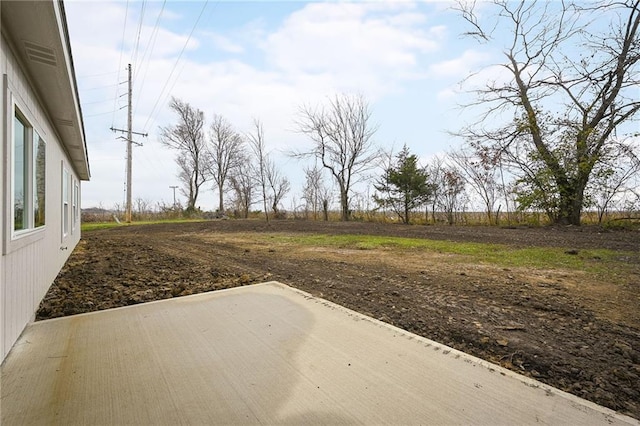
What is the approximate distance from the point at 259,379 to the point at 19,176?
2.33 m

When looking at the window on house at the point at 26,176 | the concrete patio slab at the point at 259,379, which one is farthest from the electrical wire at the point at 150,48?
the concrete patio slab at the point at 259,379

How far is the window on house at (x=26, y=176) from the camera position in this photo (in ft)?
7.05

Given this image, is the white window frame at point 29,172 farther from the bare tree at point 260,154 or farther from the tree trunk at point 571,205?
the bare tree at point 260,154

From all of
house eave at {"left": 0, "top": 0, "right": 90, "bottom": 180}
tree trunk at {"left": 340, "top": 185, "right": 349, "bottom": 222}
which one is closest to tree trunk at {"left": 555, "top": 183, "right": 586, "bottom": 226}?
tree trunk at {"left": 340, "top": 185, "right": 349, "bottom": 222}

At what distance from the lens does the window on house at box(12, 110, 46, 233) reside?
2148 mm

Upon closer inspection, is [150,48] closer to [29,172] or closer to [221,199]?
[29,172]

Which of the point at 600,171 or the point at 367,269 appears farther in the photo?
the point at 600,171

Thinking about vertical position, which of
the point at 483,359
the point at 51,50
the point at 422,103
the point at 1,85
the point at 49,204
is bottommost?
the point at 483,359

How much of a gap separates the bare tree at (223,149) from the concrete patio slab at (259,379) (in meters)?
26.1

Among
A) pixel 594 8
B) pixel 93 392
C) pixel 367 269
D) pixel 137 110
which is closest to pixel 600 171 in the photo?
pixel 594 8

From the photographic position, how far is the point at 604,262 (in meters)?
4.52

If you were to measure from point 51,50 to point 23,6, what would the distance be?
21.0 inches

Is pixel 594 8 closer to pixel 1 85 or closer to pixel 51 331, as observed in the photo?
pixel 1 85

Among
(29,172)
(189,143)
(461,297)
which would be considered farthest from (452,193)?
(189,143)
